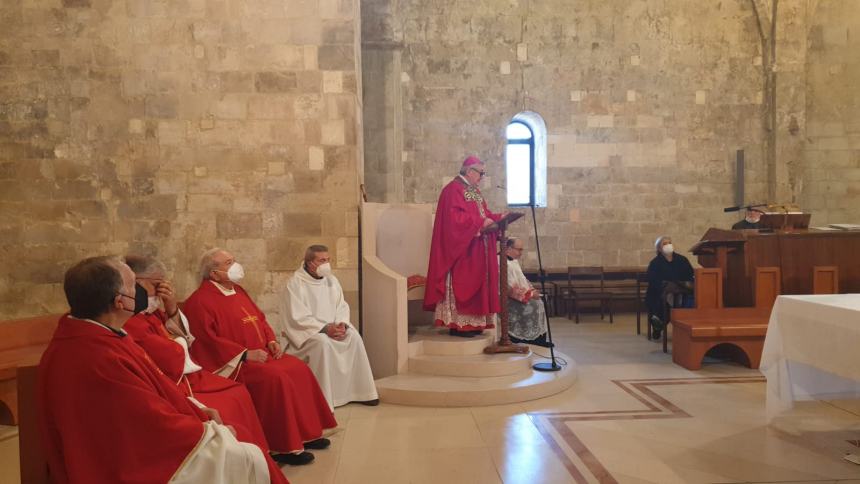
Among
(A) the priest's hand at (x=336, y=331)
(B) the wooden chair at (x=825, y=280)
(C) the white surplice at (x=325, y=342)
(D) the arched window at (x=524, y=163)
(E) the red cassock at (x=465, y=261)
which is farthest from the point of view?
(D) the arched window at (x=524, y=163)

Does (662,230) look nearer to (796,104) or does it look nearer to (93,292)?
(796,104)

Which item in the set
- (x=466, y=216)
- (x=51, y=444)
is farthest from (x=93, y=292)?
(x=466, y=216)

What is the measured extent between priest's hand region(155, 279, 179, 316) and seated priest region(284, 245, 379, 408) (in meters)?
1.28

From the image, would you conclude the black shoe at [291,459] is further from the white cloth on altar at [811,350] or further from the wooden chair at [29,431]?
the white cloth on altar at [811,350]

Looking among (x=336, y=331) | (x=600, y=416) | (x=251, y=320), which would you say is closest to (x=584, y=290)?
(x=600, y=416)

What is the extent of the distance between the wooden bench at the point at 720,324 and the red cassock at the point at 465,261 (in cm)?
209

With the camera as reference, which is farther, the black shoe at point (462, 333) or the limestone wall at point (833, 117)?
the limestone wall at point (833, 117)

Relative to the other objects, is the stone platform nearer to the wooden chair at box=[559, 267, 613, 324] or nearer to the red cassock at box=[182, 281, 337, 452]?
the red cassock at box=[182, 281, 337, 452]

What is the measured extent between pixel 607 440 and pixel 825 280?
11.8 feet

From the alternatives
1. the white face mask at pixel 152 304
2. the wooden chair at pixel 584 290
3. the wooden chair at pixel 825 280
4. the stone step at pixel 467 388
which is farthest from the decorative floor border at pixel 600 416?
the wooden chair at pixel 584 290

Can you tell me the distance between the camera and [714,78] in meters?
10.9

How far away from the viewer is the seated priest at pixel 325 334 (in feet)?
15.5

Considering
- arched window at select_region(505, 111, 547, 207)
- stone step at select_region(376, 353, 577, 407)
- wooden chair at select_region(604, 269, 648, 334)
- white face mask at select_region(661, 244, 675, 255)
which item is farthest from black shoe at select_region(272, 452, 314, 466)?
arched window at select_region(505, 111, 547, 207)

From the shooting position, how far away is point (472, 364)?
5.39 meters
